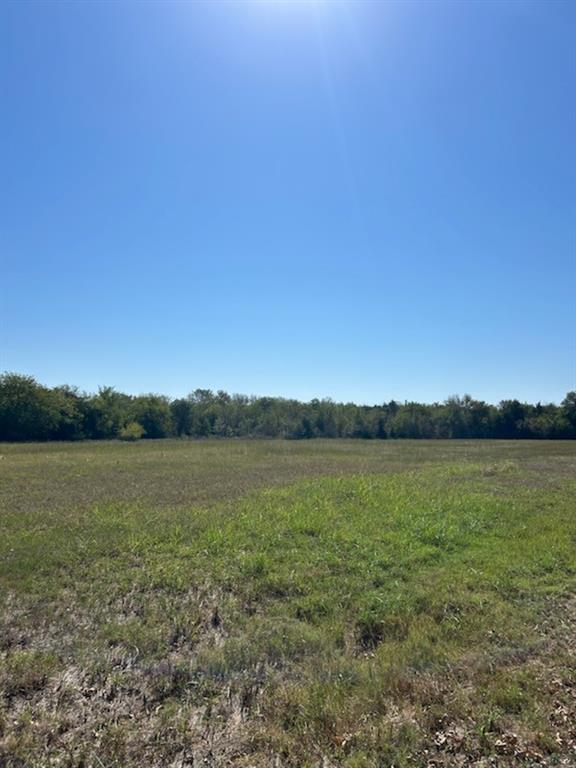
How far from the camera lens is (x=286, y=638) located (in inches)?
239

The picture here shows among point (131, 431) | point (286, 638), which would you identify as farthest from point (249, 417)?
point (286, 638)

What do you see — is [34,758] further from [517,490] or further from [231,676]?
[517,490]

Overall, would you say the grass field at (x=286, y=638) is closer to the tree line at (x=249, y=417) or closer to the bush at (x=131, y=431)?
the tree line at (x=249, y=417)

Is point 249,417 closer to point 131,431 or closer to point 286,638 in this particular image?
point 131,431

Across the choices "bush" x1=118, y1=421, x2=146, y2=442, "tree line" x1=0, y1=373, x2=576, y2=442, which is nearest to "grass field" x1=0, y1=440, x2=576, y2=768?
"tree line" x1=0, y1=373, x2=576, y2=442

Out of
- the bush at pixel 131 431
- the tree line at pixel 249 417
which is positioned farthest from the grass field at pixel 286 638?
the bush at pixel 131 431

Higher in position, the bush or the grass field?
the bush

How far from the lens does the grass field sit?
399cm

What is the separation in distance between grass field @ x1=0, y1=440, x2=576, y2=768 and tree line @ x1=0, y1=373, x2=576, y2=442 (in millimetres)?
61740

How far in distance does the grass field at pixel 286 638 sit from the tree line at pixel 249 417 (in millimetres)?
61740

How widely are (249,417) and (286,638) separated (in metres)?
105

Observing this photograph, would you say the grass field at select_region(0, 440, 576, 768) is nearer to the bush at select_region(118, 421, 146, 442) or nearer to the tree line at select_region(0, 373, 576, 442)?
the tree line at select_region(0, 373, 576, 442)

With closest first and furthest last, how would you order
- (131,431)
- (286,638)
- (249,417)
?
(286,638) < (131,431) < (249,417)

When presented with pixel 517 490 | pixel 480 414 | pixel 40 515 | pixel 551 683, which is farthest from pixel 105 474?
pixel 480 414
